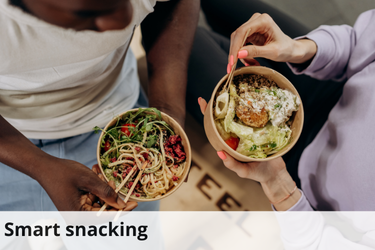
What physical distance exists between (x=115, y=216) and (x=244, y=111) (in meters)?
0.61

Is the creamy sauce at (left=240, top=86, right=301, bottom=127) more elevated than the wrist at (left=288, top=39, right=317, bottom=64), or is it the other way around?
the wrist at (left=288, top=39, right=317, bottom=64)

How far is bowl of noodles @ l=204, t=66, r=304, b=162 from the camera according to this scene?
0.88 metres

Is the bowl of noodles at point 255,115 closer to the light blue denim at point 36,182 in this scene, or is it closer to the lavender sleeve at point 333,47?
the lavender sleeve at point 333,47

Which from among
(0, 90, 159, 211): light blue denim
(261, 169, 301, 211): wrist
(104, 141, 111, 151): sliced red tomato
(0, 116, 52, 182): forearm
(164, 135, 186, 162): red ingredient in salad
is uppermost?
(164, 135, 186, 162): red ingredient in salad

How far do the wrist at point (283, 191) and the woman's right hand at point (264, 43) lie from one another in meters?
0.60

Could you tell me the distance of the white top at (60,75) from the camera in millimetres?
729

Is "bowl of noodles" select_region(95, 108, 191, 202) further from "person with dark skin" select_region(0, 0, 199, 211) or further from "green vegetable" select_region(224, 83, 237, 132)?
"green vegetable" select_region(224, 83, 237, 132)

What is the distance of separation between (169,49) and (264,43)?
1.60 ft

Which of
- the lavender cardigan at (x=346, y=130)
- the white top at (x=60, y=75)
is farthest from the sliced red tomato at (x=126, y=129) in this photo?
the lavender cardigan at (x=346, y=130)

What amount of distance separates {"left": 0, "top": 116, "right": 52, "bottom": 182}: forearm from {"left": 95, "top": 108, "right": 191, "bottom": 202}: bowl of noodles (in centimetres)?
24

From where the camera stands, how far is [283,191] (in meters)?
1.24

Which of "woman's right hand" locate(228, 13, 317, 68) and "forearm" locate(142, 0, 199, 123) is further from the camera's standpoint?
"forearm" locate(142, 0, 199, 123)

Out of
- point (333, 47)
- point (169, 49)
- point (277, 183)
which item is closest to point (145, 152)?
point (169, 49)

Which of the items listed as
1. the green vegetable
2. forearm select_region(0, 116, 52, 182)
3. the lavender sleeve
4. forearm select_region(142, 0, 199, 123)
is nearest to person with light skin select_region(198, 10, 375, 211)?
the lavender sleeve
